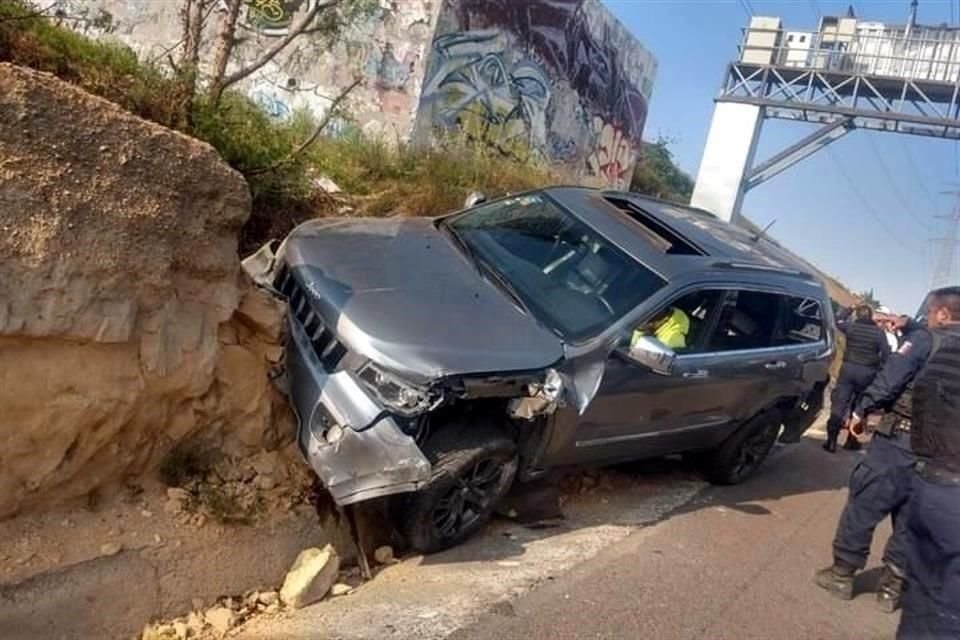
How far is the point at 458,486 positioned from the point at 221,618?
4.22 ft

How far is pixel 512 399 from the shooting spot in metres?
4.25

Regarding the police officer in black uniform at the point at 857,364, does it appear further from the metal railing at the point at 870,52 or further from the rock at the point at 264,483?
the metal railing at the point at 870,52

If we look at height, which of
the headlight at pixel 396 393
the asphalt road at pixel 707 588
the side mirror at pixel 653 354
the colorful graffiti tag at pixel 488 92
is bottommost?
the asphalt road at pixel 707 588

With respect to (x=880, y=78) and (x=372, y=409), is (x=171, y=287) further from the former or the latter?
(x=880, y=78)

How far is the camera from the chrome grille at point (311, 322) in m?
4.12

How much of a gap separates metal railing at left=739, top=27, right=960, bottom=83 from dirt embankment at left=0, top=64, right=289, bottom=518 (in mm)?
25028

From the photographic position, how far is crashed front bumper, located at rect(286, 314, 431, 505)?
3.79 metres

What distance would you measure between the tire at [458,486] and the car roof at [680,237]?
163 centimetres

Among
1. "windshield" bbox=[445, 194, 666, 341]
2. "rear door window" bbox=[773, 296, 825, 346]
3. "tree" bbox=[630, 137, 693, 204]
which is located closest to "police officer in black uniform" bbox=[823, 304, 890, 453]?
"rear door window" bbox=[773, 296, 825, 346]

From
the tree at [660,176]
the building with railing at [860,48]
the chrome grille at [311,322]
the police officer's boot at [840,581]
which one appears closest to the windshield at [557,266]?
the chrome grille at [311,322]

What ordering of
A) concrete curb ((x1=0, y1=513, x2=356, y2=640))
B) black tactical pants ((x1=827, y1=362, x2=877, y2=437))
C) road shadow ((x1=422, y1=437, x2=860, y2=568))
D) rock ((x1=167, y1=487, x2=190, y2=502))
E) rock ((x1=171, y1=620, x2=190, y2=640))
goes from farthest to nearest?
black tactical pants ((x1=827, y1=362, x2=877, y2=437)) → road shadow ((x1=422, y1=437, x2=860, y2=568)) → rock ((x1=167, y1=487, x2=190, y2=502)) → rock ((x1=171, y1=620, x2=190, y2=640)) → concrete curb ((x1=0, y1=513, x2=356, y2=640))

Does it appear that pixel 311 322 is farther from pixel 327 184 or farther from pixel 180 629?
pixel 327 184

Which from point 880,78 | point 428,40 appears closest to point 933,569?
point 428,40

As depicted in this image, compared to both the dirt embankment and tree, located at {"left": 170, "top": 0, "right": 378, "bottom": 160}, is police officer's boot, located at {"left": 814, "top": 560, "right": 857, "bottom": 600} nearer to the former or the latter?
the dirt embankment
